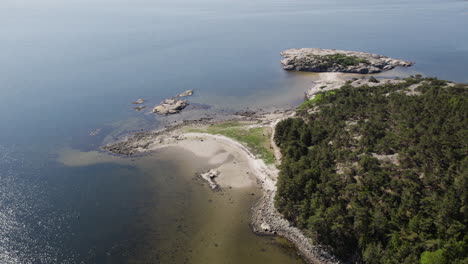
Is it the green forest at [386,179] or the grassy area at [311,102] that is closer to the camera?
the green forest at [386,179]

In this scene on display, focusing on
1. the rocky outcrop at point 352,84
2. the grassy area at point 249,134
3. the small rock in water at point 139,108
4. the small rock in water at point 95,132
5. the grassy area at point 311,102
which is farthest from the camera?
the small rock in water at point 139,108

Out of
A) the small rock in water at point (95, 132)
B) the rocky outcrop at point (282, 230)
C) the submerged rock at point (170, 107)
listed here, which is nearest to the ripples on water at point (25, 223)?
the small rock in water at point (95, 132)

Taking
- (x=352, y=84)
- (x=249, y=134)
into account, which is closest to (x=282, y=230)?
(x=249, y=134)

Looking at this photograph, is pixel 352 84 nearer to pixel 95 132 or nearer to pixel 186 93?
pixel 186 93

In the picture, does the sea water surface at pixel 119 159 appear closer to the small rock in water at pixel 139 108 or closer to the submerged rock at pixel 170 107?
the small rock in water at pixel 139 108

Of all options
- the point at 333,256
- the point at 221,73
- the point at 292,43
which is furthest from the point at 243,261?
the point at 292,43

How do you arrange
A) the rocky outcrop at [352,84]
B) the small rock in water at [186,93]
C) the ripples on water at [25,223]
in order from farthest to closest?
the small rock in water at [186,93] < the rocky outcrop at [352,84] < the ripples on water at [25,223]

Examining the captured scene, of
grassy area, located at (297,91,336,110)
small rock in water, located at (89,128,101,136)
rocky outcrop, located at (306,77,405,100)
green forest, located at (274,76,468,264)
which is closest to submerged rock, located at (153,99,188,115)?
small rock in water, located at (89,128,101,136)
